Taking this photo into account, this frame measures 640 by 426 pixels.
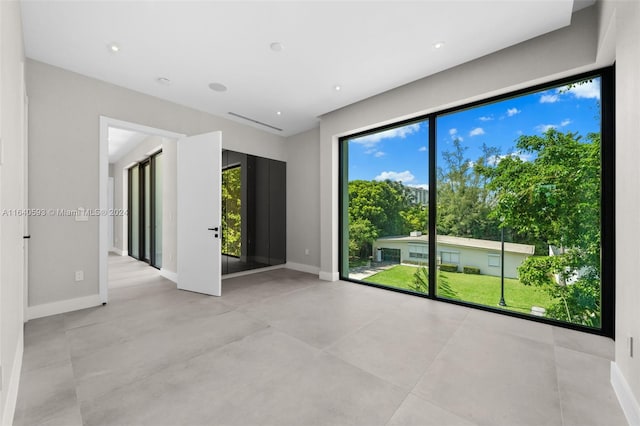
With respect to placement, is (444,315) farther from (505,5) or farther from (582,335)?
(505,5)

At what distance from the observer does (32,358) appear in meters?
1.99

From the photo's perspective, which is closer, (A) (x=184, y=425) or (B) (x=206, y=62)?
(A) (x=184, y=425)

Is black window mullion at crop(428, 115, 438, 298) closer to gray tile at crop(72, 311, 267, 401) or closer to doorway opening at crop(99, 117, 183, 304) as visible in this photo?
gray tile at crop(72, 311, 267, 401)

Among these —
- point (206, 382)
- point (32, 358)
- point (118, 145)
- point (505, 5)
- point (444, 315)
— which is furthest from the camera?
point (118, 145)

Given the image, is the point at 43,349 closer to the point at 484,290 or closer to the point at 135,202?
the point at 484,290

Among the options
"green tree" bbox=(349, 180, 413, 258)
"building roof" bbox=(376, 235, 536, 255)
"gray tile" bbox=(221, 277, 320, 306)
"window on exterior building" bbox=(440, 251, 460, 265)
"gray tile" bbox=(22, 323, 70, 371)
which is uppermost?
"green tree" bbox=(349, 180, 413, 258)

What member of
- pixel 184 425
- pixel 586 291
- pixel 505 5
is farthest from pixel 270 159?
pixel 586 291

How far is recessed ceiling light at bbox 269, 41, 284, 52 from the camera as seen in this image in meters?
2.59

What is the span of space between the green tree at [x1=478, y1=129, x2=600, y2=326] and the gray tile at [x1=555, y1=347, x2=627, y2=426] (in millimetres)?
746

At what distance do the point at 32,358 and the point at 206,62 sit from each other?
307 centimetres

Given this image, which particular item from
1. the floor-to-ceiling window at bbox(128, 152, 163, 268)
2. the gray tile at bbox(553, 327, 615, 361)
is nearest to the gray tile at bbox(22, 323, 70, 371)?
the floor-to-ceiling window at bbox(128, 152, 163, 268)

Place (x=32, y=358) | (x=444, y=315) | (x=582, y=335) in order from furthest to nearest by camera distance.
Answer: (x=444, y=315), (x=582, y=335), (x=32, y=358)

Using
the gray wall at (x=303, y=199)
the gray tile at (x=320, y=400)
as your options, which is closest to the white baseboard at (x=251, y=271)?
the gray wall at (x=303, y=199)

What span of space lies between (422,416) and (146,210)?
22.1 ft
